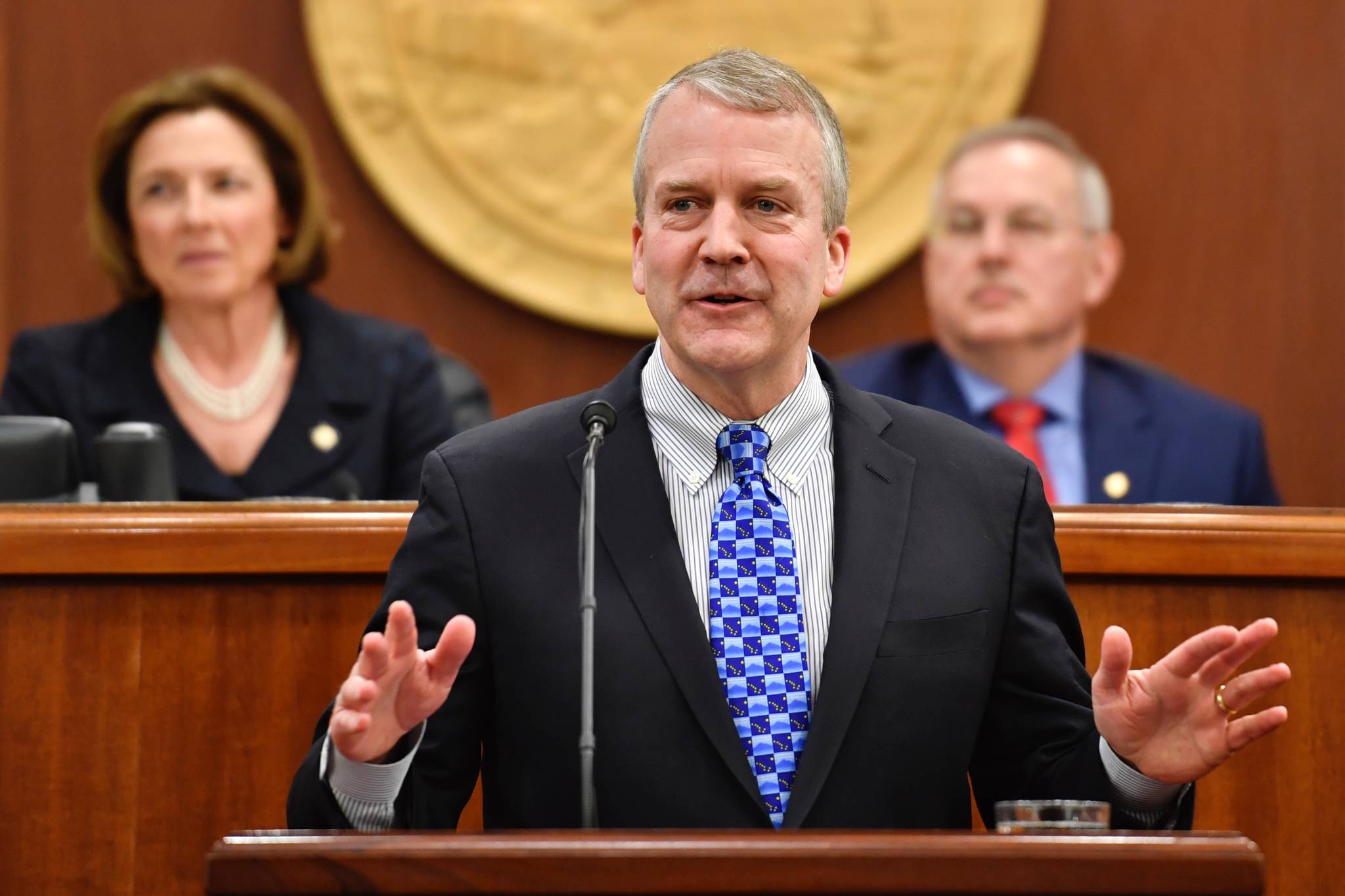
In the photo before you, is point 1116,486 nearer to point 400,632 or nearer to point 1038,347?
point 1038,347

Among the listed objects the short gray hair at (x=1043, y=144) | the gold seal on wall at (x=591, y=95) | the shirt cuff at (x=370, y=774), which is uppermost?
the gold seal on wall at (x=591, y=95)

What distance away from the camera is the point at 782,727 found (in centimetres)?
162

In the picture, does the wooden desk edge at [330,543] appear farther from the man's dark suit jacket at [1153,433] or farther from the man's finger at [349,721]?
the man's dark suit jacket at [1153,433]

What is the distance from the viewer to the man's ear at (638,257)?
1.80 metres

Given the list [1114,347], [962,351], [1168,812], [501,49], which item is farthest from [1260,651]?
[501,49]

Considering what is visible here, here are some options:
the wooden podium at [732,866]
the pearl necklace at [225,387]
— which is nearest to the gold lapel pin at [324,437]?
the pearl necklace at [225,387]

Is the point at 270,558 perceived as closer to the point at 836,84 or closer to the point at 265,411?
the point at 265,411

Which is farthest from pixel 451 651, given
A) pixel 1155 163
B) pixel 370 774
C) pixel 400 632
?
pixel 1155 163

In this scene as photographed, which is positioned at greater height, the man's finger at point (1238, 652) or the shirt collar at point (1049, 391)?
the shirt collar at point (1049, 391)

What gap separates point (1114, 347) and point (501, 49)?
1737 millimetres

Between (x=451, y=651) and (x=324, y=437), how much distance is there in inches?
64.3

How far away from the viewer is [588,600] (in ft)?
4.65

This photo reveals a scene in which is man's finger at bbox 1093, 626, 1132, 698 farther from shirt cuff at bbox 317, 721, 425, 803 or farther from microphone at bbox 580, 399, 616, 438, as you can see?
shirt cuff at bbox 317, 721, 425, 803

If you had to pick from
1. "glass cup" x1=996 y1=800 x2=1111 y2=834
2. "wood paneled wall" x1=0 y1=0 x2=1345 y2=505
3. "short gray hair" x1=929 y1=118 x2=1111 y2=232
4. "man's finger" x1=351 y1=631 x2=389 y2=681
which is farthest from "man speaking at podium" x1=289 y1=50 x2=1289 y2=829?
"wood paneled wall" x1=0 y1=0 x2=1345 y2=505
